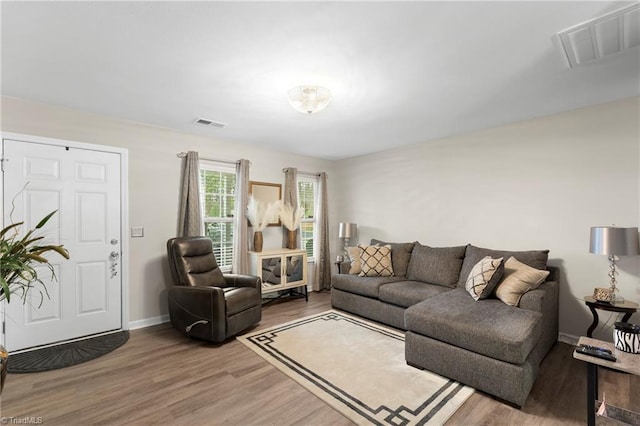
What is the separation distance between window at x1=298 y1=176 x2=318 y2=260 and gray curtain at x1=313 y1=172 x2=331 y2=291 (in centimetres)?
9

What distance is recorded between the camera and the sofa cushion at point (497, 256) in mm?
3084

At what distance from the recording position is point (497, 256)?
3.38 metres

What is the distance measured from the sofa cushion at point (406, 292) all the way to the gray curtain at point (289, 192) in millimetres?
1945

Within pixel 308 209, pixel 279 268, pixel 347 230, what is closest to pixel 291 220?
pixel 308 209

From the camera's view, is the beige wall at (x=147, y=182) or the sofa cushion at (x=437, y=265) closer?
the beige wall at (x=147, y=182)

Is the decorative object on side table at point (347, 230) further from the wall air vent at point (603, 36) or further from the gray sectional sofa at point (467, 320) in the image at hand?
the wall air vent at point (603, 36)

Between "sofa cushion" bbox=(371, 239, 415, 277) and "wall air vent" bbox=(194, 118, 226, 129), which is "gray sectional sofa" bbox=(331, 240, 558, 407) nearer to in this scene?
"sofa cushion" bbox=(371, 239, 415, 277)

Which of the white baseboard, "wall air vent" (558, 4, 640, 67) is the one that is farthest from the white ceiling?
the white baseboard

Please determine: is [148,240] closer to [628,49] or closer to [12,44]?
[12,44]

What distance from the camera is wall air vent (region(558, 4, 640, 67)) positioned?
1.67m

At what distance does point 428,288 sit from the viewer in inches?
139

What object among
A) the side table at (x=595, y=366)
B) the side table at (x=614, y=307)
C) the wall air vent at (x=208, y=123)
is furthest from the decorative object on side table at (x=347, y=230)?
the side table at (x=595, y=366)

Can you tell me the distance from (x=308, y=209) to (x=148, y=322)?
3.05 metres

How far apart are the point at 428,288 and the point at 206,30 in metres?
3.36
